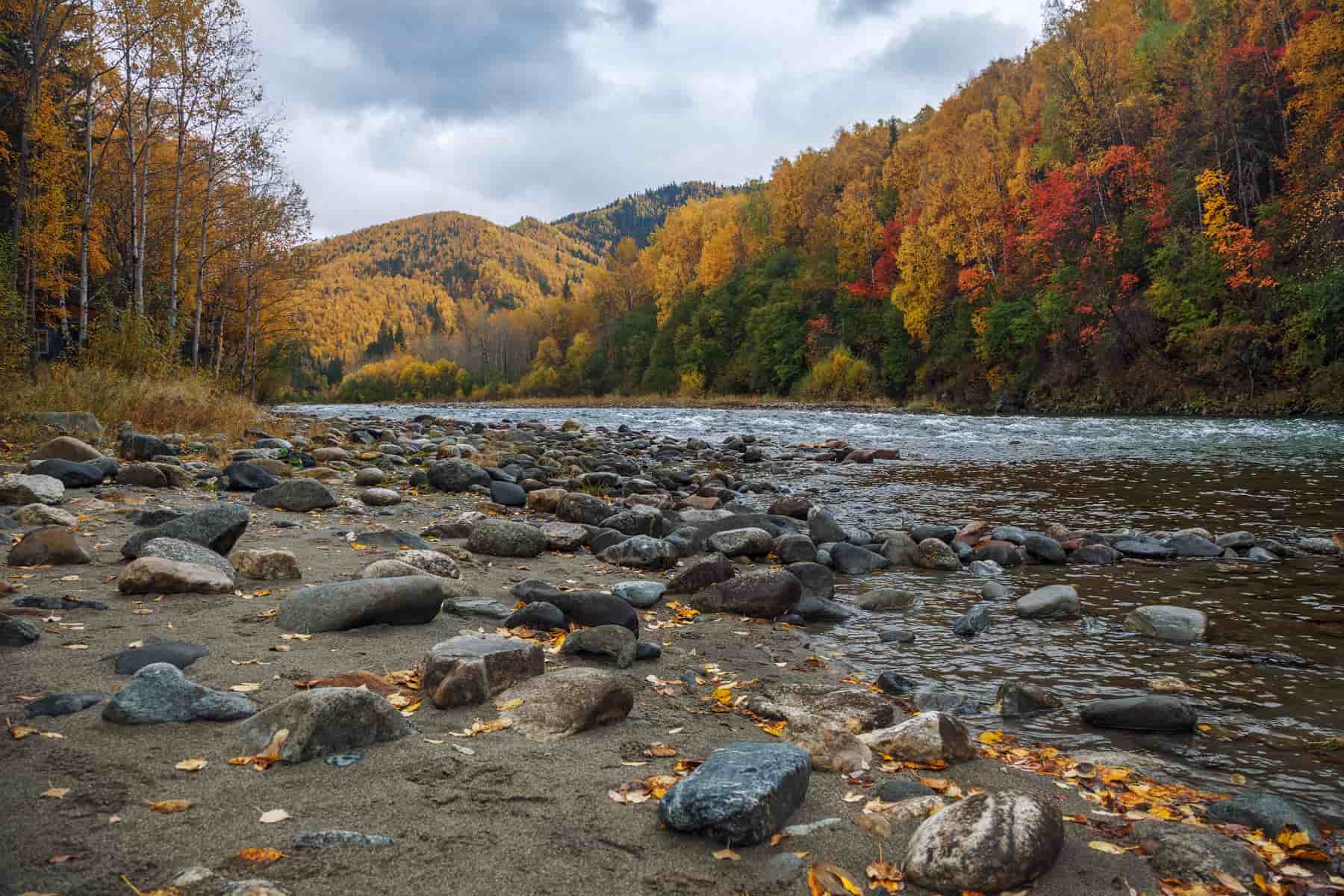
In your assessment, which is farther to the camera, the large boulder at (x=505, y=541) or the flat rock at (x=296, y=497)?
the flat rock at (x=296, y=497)

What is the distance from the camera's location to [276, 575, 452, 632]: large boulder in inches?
153

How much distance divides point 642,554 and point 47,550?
4.30 metres

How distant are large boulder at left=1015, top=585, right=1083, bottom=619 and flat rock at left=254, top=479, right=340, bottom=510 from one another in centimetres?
674

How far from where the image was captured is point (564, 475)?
12.6m

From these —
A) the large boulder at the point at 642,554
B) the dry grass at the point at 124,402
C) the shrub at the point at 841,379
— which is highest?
the shrub at the point at 841,379

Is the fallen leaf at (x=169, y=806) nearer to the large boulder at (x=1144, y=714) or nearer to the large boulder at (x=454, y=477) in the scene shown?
the large boulder at (x=1144, y=714)

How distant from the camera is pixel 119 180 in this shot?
21250 millimetres

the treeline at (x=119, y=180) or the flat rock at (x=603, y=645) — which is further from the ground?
the treeline at (x=119, y=180)

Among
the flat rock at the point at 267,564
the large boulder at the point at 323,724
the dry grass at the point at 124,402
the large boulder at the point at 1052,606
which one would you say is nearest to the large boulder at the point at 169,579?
the flat rock at the point at 267,564

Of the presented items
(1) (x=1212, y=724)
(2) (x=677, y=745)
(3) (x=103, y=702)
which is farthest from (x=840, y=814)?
(3) (x=103, y=702)

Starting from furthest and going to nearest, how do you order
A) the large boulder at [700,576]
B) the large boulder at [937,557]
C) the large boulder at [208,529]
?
the large boulder at [937,557], the large boulder at [700,576], the large boulder at [208,529]

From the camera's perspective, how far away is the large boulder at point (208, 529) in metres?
4.91

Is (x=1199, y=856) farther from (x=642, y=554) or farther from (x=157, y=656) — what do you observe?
(x=642, y=554)

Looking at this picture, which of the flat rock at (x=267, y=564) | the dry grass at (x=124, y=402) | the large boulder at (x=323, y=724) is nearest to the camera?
the large boulder at (x=323, y=724)
